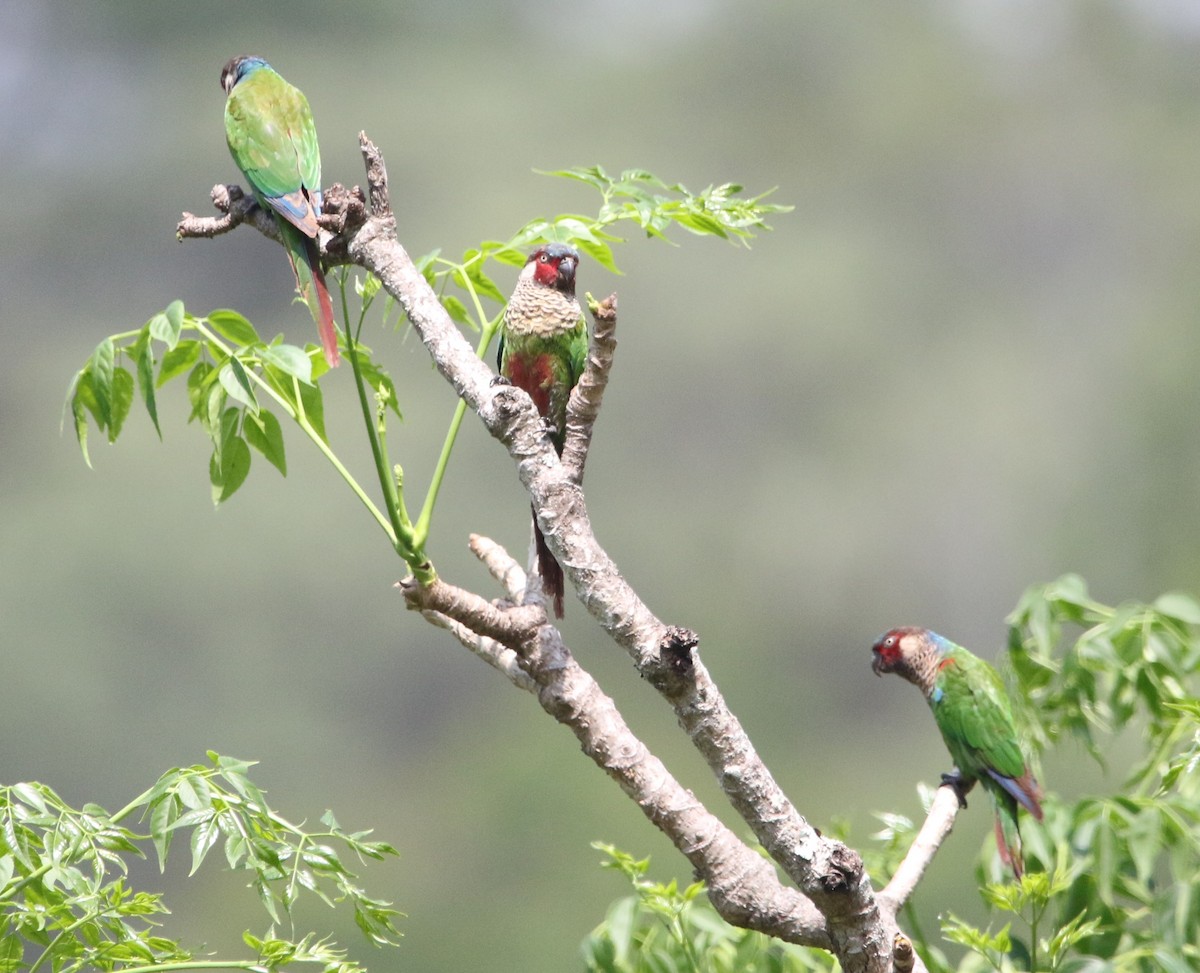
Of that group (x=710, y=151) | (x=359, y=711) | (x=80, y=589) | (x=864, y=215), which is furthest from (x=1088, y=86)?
(x=80, y=589)

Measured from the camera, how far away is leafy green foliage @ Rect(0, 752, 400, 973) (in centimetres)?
95

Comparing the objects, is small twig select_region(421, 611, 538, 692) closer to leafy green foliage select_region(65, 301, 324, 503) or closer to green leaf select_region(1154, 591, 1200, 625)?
leafy green foliage select_region(65, 301, 324, 503)

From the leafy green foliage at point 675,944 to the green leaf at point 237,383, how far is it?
0.58m

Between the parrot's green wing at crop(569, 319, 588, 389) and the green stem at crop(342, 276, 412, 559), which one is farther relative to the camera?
the parrot's green wing at crop(569, 319, 588, 389)

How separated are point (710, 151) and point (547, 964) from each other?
7980mm

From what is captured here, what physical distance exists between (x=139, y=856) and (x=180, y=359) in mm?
503

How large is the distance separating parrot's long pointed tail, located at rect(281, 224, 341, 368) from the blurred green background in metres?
6.52

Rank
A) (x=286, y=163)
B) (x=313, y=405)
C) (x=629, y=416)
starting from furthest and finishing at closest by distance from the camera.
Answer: (x=629, y=416) → (x=286, y=163) → (x=313, y=405)

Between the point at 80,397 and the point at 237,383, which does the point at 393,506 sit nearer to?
the point at 237,383

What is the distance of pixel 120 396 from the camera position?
1.22 metres

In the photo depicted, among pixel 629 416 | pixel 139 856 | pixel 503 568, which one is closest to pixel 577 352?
pixel 503 568

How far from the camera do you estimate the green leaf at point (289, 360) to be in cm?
107

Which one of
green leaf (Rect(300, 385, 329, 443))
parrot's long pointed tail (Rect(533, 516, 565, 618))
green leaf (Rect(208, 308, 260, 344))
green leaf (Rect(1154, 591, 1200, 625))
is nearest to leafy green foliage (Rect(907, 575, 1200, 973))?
green leaf (Rect(1154, 591, 1200, 625))

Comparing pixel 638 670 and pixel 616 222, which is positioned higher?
pixel 616 222
